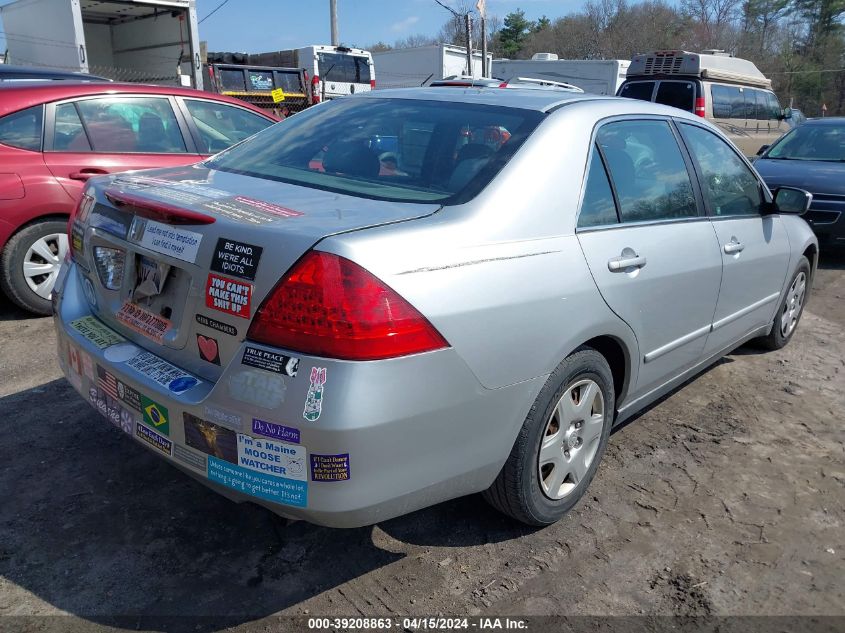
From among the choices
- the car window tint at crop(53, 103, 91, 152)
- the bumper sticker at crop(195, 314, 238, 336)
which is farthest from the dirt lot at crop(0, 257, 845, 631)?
the car window tint at crop(53, 103, 91, 152)

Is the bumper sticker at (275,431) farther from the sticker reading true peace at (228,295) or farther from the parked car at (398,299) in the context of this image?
the sticker reading true peace at (228,295)

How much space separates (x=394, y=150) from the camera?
9.34 ft

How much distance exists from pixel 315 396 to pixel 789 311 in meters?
4.20

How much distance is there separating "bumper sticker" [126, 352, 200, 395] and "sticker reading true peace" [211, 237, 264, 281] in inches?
14.8

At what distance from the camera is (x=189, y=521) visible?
8.95 feet

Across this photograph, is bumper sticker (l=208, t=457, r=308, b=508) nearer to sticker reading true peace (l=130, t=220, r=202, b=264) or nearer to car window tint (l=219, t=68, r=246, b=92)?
sticker reading true peace (l=130, t=220, r=202, b=264)

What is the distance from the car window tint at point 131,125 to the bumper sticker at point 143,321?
3.20 metres

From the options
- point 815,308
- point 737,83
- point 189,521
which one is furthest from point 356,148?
point 737,83

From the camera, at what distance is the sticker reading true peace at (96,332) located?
2.52 metres

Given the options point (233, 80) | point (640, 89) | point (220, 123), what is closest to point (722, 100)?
point (640, 89)

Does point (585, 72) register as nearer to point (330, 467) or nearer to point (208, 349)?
point (208, 349)

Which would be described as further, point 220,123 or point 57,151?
point 220,123

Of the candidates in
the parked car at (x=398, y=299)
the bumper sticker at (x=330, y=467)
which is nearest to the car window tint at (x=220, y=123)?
the parked car at (x=398, y=299)

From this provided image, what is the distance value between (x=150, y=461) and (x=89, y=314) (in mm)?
771
